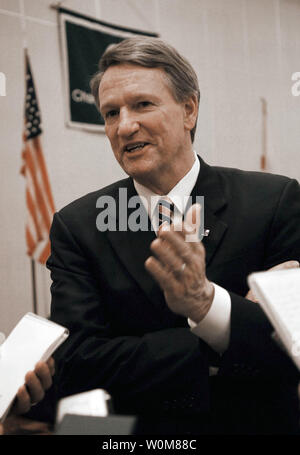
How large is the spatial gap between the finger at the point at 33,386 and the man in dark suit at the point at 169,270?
0.90 ft

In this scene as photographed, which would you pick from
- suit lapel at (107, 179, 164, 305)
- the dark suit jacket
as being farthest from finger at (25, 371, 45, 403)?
suit lapel at (107, 179, 164, 305)

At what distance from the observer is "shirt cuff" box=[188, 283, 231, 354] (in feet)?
3.67

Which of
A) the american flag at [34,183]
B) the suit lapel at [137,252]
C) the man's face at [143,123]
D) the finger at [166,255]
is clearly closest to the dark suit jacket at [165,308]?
the suit lapel at [137,252]

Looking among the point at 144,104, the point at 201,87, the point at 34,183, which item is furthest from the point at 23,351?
the point at 201,87

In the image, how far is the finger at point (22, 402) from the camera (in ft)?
3.37

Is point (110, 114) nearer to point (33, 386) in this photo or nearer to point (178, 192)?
point (178, 192)

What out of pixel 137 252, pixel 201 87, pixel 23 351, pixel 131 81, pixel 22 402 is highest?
pixel 201 87

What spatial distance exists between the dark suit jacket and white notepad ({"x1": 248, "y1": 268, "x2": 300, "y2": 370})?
33cm

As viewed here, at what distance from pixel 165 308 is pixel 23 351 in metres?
0.52

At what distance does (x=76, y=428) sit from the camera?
680 mm

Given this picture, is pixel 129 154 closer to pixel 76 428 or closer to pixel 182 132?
pixel 182 132

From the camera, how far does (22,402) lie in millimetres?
1064

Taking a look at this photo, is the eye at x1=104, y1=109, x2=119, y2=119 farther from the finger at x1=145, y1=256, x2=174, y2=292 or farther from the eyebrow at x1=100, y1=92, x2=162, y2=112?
the finger at x1=145, y1=256, x2=174, y2=292

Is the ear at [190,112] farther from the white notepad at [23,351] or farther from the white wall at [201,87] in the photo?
the white wall at [201,87]
